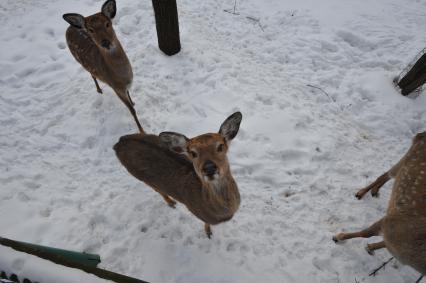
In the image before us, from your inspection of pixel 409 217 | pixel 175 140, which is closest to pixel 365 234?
pixel 409 217

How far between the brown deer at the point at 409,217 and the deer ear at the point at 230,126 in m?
1.99

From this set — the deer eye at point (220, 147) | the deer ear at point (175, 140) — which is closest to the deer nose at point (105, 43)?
the deer ear at point (175, 140)

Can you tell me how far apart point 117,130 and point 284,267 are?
131 inches

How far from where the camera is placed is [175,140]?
10.2ft

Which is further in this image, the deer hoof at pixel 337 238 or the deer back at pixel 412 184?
the deer hoof at pixel 337 238

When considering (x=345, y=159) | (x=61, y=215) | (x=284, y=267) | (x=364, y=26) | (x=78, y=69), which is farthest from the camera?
(x=364, y=26)

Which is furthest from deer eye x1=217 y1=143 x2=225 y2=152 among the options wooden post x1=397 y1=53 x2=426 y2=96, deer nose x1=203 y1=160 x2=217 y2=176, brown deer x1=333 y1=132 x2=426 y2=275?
wooden post x1=397 y1=53 x2=426 y2=96

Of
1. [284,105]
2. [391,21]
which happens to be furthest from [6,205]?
[391,21]

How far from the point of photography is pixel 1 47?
624 centimetres

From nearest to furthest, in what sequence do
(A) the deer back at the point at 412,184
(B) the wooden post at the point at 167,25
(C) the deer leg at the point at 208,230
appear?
(A) the deer back at the point at 412,184, (C) the deer leg at the point at 208,230, (B) the wooden post at the point at 167,25

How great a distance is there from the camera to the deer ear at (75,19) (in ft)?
13.6

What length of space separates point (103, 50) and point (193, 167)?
8.17ft

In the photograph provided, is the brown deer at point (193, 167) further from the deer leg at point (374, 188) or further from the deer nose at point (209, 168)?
the deer leg at point (374, 188)

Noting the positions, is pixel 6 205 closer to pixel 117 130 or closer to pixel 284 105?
pixel 117 130
